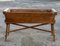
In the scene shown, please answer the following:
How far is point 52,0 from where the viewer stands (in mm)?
10820

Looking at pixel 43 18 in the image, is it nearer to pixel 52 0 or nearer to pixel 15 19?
pixel 15 19

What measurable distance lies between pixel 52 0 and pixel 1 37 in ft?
24.1

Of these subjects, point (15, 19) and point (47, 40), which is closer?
point (15, 19)

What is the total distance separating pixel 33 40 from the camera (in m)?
3.76

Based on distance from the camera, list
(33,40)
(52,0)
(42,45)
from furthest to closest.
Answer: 1. (52,0)
2. (33,40)
3. (42,45)

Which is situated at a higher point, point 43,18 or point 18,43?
point 43,18

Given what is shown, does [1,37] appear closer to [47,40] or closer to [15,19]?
[15,19]

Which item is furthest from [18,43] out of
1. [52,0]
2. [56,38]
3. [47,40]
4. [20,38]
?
[52,0]

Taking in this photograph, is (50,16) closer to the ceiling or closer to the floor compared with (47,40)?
closer to the ceiling

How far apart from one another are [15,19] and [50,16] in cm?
71

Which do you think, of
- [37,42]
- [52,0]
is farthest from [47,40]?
[52,0]

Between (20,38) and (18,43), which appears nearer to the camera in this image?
(18,43)

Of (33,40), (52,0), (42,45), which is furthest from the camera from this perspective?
(52,0)

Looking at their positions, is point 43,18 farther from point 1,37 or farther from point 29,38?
point 1,37
